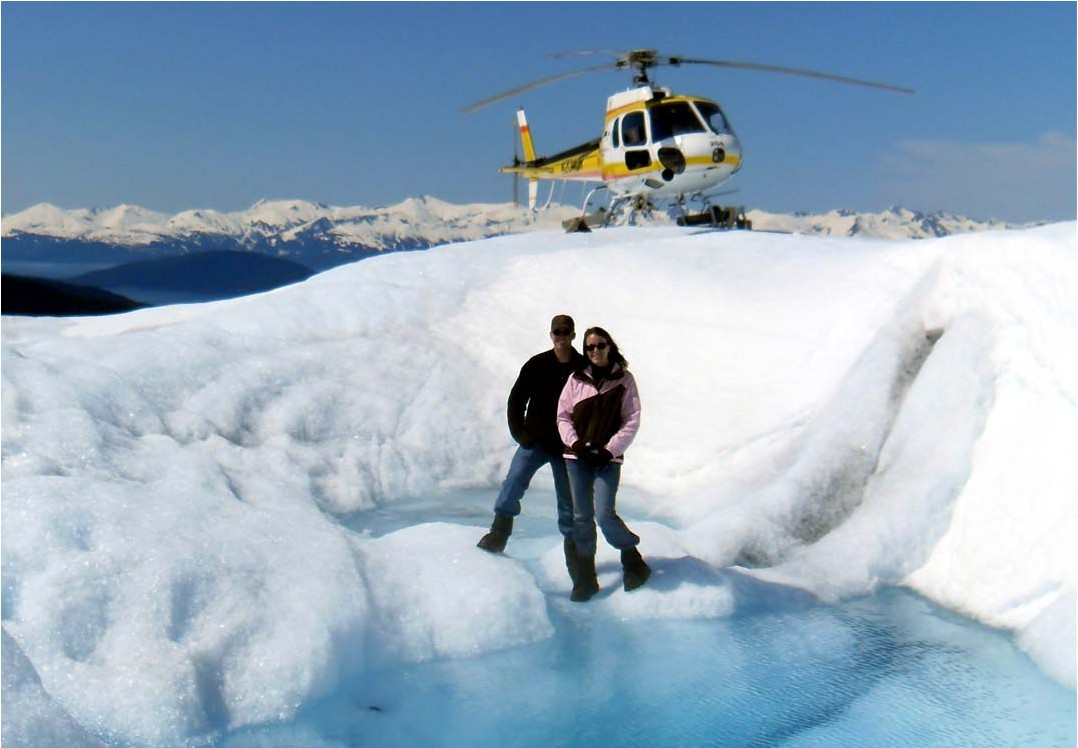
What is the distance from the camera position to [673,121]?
68.6 feet

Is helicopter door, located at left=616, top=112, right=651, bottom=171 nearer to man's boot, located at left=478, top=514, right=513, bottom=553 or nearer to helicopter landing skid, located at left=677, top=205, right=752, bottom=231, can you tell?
helicopter landing skid, located at left=677, top=205, right=752, bottom=231

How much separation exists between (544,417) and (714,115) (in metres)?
16.2

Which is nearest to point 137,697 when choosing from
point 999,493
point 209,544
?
point 209,544

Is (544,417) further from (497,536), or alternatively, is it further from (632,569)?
(632,569)

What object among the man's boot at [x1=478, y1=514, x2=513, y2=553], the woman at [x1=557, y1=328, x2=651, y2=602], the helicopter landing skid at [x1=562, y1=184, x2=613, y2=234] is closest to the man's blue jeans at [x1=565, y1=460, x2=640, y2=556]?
the woman at [x1=557, y1=328, x2=651, y2=602]

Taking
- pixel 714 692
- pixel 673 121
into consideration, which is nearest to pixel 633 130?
pixel 673 121

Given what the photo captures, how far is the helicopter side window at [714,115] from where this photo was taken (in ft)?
69.1

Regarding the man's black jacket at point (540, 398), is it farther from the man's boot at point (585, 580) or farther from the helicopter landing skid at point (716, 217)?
the helicopter landing skid at point (716, 217)

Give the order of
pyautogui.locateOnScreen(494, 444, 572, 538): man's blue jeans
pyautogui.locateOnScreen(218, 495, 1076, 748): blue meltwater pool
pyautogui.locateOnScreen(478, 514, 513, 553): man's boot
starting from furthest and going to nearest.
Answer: pyautogui.locateOnScreen(478, 514, 513, 553): man's boot < pyautogui.locateOnScreen(494, 444, 572, 538): man's blue jeans < pyautogui.locateOnScreen(218, 495, 1076, 748): blue meltwater pool

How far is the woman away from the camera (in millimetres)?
6387

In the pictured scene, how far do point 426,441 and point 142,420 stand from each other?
3.09 meters

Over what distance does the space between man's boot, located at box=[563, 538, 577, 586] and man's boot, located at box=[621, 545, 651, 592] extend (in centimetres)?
35

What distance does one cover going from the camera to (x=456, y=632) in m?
6.29

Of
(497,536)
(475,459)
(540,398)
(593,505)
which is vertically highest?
(540,398)
